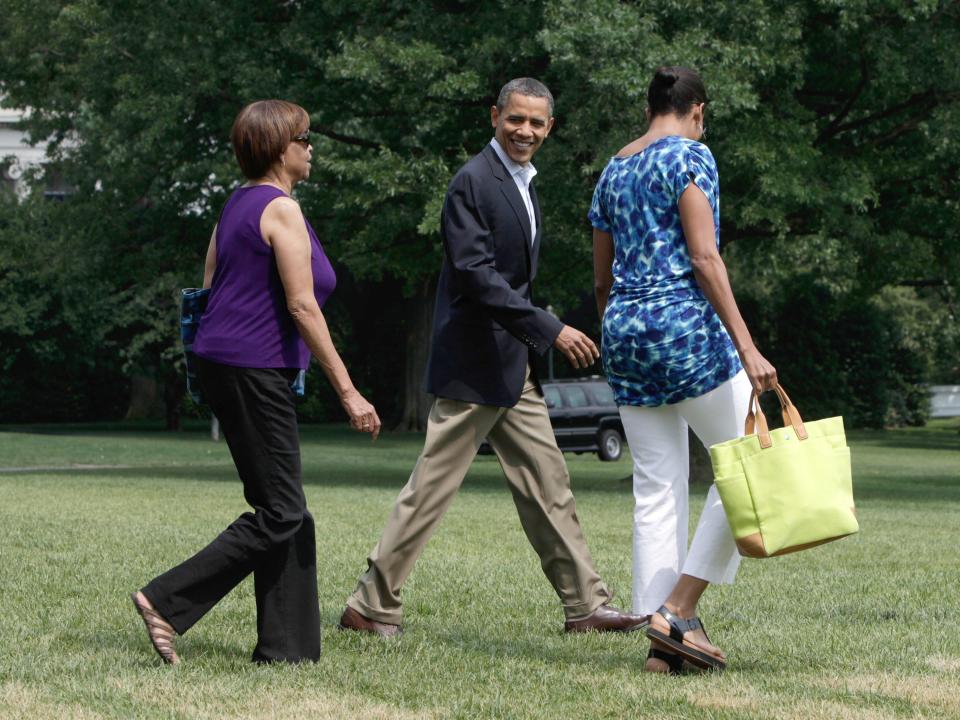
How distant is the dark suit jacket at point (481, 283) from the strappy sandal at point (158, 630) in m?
1.43

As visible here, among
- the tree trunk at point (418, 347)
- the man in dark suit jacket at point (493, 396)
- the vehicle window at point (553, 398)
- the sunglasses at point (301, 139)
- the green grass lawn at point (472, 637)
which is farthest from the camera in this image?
the tree trunk at point (418, 347)

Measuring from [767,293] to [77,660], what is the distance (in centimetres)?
3283

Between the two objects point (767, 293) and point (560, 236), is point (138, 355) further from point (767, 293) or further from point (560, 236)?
point (560, 236)

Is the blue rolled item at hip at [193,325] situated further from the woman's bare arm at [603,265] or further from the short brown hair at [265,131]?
the woman's bare arm at [603,265]

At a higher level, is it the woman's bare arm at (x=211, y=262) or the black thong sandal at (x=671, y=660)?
the woman's bare arm at (x=211, y=262)

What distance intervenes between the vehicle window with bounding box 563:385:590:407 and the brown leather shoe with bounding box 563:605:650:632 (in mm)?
23896

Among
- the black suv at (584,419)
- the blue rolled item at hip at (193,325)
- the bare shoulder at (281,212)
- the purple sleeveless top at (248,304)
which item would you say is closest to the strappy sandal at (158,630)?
the blue rolled item at hip at (193,325)

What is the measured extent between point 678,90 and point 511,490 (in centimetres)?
181

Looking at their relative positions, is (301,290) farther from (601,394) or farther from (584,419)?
(601,394)

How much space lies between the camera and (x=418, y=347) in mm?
36000

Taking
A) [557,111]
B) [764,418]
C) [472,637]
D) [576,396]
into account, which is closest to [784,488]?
[764,418]

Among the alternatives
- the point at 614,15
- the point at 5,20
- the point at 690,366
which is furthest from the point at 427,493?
the point at 5,20

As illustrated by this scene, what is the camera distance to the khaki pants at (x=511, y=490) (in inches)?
236

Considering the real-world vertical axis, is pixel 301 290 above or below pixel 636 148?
below
